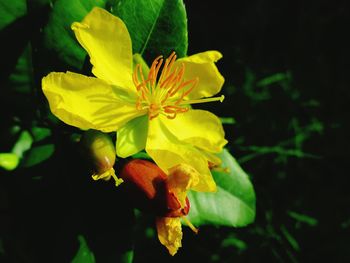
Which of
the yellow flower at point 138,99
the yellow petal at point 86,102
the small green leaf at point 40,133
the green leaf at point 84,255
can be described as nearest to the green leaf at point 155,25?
the yellow flower at point 138,99

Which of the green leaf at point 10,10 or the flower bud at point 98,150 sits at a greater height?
the green leaf at point 10,10

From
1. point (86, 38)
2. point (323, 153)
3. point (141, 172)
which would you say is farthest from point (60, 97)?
point (323, 153)

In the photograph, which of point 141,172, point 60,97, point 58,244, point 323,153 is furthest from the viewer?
point 323,153

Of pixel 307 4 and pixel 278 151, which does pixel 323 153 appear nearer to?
pixel 278 151

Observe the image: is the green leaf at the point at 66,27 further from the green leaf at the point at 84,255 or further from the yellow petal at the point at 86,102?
the green leaf at the point at 84,255

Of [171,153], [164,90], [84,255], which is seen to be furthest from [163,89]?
[84,255]

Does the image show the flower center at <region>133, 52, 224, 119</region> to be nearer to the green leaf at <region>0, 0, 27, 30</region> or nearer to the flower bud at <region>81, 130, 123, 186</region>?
the flower bud at <region>81, 130, 123, 186</region>
